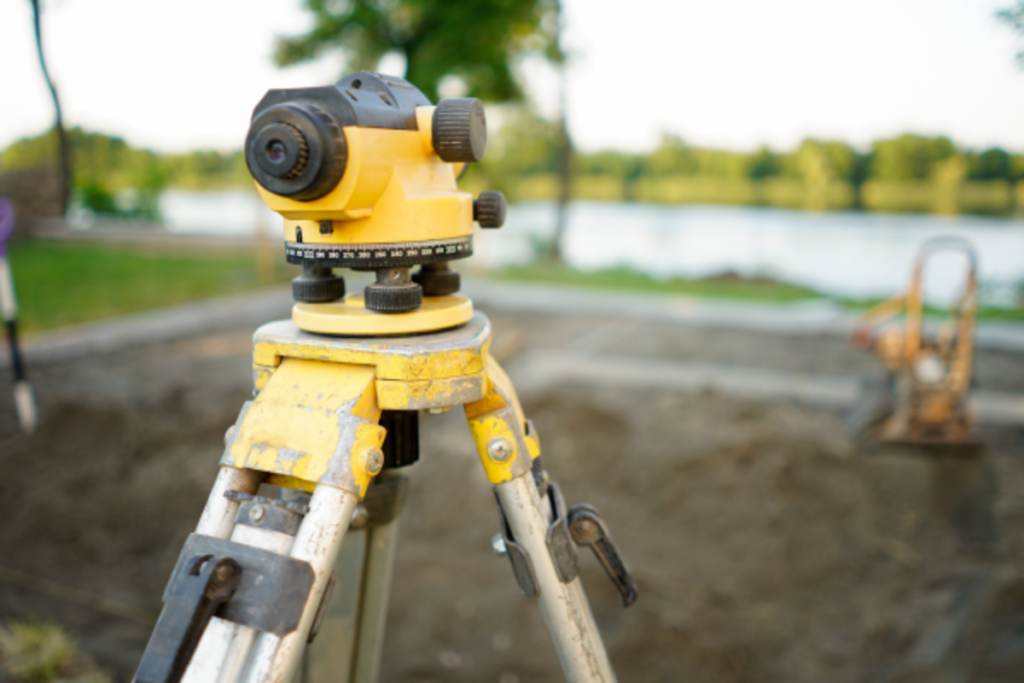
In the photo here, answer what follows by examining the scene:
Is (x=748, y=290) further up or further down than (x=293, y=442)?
further down

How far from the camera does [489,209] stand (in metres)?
1.32

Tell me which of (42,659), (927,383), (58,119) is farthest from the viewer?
(927,383)

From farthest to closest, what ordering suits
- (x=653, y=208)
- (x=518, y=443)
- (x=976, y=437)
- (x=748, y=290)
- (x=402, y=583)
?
(x=653, y=208)
(x=748, y=290)
(x=976, y=437)
(x=402, y=583)
(x=518, y=443)

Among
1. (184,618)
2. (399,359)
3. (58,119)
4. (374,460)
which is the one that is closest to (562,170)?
(58,119)

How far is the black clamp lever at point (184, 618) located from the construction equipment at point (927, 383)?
386 cm

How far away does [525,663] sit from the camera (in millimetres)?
2436

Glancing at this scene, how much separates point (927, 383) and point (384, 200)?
3756 millimetres

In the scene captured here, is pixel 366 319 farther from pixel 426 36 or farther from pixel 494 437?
pixel 426 36

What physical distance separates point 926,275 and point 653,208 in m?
23.5

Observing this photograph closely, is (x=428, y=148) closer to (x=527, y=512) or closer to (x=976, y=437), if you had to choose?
(x=527, y=512)

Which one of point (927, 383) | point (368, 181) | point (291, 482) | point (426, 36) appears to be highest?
point (426, 36)

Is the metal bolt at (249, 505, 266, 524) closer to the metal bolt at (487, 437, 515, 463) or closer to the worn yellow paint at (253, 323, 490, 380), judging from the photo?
the worn yellow paint at (253, 323, 490, 380)

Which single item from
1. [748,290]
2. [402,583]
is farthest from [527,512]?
[748,290]

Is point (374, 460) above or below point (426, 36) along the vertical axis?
below
